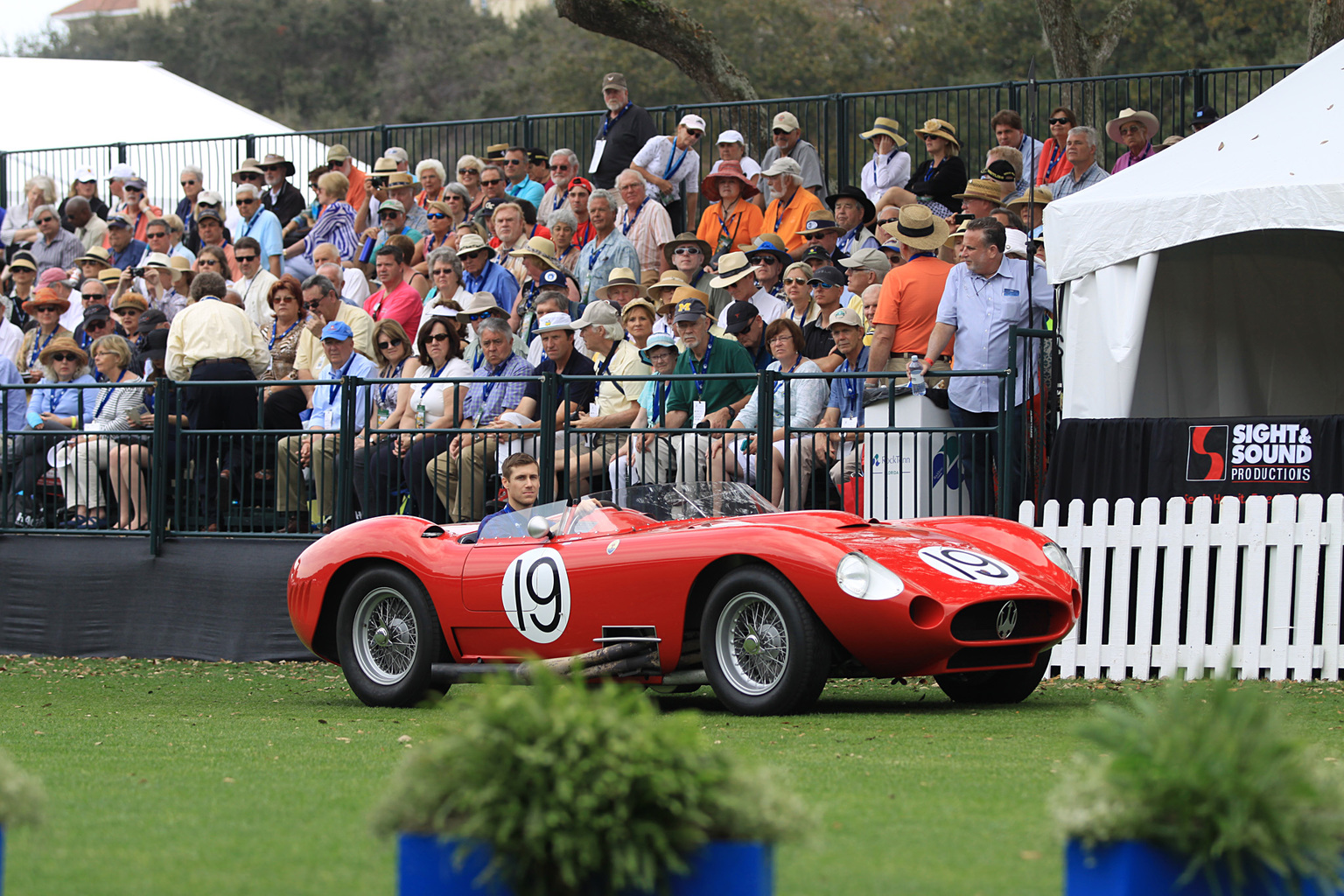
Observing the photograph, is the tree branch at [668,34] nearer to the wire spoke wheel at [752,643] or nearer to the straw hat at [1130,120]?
the straw hat at [1130,120]

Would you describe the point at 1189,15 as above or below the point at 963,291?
above

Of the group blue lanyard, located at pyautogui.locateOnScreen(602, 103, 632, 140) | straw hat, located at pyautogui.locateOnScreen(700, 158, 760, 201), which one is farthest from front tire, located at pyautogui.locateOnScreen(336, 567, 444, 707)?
blue lanyard, located at pyautogui.locateOnScreen(602, 103, 632, 140)

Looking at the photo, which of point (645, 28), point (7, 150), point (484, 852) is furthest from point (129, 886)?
point (7, 150)

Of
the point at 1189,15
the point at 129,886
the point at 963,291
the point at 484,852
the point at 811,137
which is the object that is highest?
Result: the point at 1189,15

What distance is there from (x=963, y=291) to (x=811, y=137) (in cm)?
805

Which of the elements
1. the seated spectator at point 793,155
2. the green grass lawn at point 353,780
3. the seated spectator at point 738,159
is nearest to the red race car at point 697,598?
the green grass lawn at point 353,780

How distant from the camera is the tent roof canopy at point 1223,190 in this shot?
34.9 ft

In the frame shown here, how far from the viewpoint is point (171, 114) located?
28531mm

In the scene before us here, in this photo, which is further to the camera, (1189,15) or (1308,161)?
(1189,15)

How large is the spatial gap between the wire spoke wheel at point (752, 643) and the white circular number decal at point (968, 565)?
2.71ft

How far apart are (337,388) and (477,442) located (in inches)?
70.4

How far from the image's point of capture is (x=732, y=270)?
14352 mm

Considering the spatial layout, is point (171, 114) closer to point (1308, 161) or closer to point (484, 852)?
point (1308, 161)

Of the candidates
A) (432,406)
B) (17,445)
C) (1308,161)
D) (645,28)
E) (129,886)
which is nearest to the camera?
(129,886)
